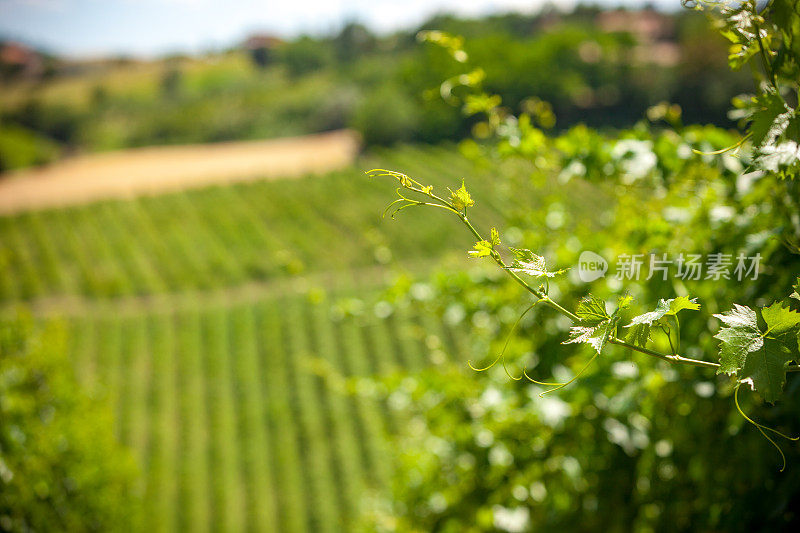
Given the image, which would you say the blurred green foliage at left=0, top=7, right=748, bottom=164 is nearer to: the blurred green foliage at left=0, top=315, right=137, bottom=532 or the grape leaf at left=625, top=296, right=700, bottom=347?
the blurred green foliage at left=0, top=315, right=137, bottom=532

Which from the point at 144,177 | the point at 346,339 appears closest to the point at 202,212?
the point at 144,177

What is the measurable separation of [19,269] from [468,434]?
77.5 ft

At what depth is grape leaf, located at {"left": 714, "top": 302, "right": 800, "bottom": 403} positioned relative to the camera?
595mm

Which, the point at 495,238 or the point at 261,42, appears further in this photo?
the point at 261,42

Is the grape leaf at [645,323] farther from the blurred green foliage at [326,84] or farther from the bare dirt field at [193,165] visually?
the bare dirt field at [193,165]

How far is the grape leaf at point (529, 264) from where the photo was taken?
0.61 meters

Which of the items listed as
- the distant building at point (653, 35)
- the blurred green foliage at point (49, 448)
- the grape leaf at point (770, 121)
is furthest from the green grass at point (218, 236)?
the grape leaf at point (770, 121)

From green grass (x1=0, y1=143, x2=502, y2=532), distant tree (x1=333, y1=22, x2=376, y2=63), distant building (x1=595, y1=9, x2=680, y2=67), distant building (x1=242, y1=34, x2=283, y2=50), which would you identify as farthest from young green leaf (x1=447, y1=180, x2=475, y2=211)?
distant tree (x1=333, y1=22, x2=376, y2=63)

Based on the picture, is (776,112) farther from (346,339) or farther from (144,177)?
(144,177)

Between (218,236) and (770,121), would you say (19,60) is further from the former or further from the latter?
(770,121)

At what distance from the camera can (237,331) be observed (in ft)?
54.2

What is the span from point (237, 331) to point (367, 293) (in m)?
4.22

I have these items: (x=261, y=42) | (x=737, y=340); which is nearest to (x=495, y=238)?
(x=737, y=340)

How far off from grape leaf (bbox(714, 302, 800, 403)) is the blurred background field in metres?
0.38
